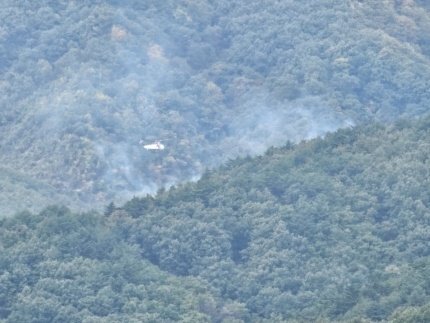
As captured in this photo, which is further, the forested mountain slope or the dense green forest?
the forested mountain slope

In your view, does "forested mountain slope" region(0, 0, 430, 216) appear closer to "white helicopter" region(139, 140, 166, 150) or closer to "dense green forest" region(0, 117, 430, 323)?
"white helicopter" region(139, 140, 166, 150)

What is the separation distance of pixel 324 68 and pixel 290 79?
1121mm

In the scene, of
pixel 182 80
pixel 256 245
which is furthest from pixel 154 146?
pixel 256 245

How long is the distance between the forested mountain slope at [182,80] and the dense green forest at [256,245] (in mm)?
9220

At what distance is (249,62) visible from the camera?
84.1m

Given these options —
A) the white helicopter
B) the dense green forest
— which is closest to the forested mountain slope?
the white helicopter

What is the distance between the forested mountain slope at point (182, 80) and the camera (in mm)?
76438

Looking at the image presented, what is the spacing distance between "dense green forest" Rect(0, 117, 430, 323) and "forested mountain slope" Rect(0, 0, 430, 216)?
30.3 feet

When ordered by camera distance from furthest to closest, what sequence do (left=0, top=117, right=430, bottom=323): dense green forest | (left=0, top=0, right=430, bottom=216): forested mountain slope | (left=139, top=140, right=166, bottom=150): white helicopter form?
1. (left=139, top=140, right=166, bottom=150): white helicopter
2. (left=0, top=0, right=430, bottom=216): forested mountain slope
3. (left=0, top=117, right=430, bottom=323): dense green forest

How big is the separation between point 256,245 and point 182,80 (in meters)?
21.2

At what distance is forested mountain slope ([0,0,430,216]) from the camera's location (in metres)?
76.4

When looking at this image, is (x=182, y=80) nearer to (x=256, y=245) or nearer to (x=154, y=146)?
(x=154, y=146)

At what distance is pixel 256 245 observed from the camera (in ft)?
206

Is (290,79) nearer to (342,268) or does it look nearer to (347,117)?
(347,117)
